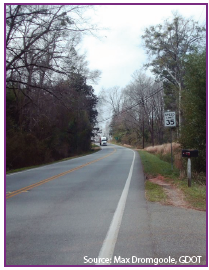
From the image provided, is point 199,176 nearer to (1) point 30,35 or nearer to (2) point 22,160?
(1) point 30,35

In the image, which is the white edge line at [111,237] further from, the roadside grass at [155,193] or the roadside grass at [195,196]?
the roadside grass at [195,196]

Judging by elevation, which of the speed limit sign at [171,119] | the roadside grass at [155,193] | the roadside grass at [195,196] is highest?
the speed limit sign at [171,119]

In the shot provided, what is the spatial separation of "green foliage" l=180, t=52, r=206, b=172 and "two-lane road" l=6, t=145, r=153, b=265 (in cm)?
508

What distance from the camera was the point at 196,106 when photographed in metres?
15.9

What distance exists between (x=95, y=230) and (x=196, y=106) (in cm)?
1068

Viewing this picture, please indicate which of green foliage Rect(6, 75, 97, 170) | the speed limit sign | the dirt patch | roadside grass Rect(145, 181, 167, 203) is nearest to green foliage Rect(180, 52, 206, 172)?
the speed limit sign

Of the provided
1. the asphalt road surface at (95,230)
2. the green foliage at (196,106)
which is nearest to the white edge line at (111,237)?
the asphalt road surface at (95,230)

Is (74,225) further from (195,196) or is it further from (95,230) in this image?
(195,196)

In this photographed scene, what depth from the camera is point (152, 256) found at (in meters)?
5.24

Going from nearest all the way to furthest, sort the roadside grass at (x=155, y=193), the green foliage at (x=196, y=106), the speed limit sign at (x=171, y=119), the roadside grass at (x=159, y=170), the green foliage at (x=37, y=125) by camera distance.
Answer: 1. the roadside grass at (x=155, y=193)
2. the green foliage at (x=196, y=106)
3. the roadside grass at (x=159, y=170)
4. the speed limit sign at (x=171, y=119)
5. the green foliage at (x=37, y=125)

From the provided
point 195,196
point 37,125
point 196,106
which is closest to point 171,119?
point 196,106

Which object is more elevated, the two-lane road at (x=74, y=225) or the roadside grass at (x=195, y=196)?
the roadside grass at (x=195, y=196)

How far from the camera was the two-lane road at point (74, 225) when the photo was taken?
17.9 feet

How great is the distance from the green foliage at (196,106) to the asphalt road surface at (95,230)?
19.4 ft
